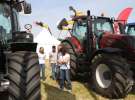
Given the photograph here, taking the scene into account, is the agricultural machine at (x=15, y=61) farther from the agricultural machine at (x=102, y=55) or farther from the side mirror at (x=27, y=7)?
A: the agricultural machine at (x=102, y=55)

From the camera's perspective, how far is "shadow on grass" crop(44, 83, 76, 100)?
35.2 feet

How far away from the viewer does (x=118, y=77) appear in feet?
35.3

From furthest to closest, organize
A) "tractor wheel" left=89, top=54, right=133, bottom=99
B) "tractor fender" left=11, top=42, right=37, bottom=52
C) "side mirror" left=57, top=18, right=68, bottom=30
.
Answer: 1. "side mirror" left=57, top=18, right=68, bottom=30
2. "tractor wheel" left=89, top=54, right=133, bottom=99
3. "tractor fender" left=11, top=42, right=37, bottom=52

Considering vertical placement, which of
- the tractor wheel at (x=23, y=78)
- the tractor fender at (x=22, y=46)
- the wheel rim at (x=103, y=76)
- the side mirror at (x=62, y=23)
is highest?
the side mirror at (x=62, y=23)

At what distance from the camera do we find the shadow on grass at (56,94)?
10.7m

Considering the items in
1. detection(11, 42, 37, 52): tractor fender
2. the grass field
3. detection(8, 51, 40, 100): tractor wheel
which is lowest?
the grass field

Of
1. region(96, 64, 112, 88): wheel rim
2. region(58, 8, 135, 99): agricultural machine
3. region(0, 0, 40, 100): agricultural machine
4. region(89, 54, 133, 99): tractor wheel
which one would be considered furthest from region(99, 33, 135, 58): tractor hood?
region(0, 0, 40, 100): agricultural machine

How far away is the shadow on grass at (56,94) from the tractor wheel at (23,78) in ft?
→ 13.9

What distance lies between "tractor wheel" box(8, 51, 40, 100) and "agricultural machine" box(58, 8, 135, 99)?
15.7ft

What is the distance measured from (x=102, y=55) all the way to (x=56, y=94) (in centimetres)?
191

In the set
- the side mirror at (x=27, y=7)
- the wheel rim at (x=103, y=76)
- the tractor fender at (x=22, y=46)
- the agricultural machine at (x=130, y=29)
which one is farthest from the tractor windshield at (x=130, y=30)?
the tractor fender at (x=22, y=46)

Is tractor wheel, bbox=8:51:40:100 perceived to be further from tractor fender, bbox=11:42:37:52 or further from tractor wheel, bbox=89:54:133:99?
tractor wheel, bbox=89:54:133:99

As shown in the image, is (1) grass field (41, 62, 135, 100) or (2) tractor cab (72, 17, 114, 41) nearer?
(1) grass field (41, 62, 135, 100)

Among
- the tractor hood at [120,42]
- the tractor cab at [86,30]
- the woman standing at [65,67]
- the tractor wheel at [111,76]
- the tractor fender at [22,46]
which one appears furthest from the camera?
the tractor cab at [86,30]
